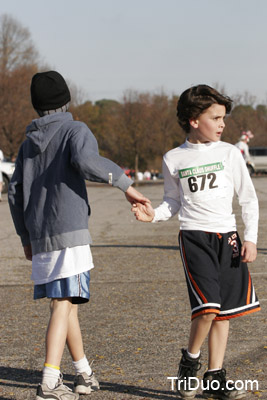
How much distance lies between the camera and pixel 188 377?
388 cm

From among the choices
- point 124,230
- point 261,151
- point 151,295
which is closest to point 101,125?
point 261,151

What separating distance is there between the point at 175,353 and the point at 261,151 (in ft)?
182

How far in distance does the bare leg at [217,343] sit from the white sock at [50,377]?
80cm

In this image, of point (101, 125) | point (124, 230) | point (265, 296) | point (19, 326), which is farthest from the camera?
point (101, 125)

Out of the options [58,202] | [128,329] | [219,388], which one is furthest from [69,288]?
[128,329]

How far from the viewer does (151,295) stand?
701 centimetres

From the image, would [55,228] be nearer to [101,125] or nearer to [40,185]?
[40,185]

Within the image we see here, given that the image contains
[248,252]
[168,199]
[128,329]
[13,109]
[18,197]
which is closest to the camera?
[248,252]

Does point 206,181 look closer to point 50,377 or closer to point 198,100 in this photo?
point 198,100

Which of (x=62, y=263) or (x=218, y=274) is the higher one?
(x=62, y=263)

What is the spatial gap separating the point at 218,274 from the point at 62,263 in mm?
806

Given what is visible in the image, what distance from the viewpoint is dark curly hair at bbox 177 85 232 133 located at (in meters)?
3.97

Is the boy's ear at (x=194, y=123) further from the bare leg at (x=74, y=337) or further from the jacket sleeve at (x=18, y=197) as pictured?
the bare leg at (x=74, y=337)

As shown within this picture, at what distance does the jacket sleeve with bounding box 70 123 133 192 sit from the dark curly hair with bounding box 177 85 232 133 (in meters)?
0.53
